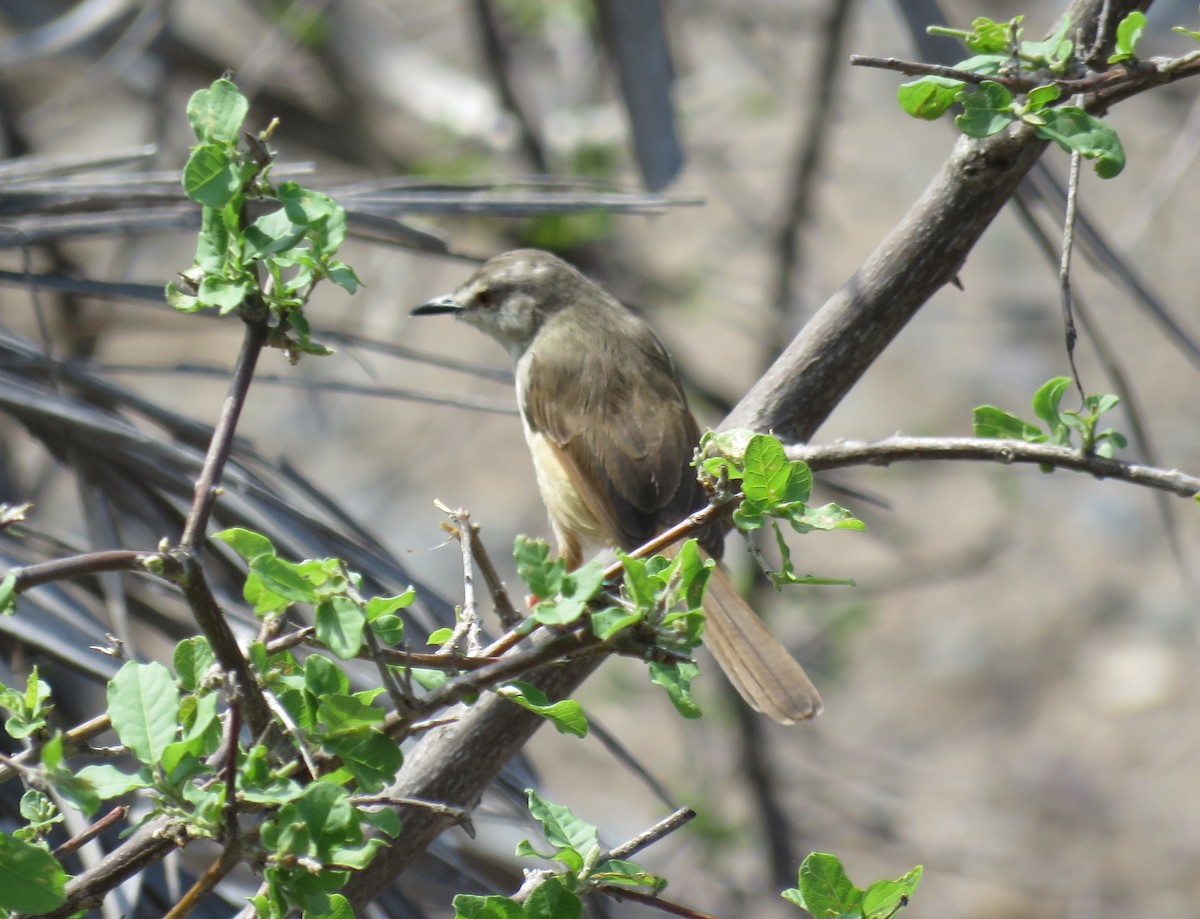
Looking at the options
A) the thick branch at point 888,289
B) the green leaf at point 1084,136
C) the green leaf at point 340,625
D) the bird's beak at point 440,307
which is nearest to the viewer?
the green leaf at point 340,625

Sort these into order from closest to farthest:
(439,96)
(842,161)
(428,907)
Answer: (428,907) < (439,96) < (842,161)

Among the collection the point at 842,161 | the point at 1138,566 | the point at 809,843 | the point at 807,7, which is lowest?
the point at 809,843

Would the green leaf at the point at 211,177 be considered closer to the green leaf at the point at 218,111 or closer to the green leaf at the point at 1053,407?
the green leaf at the point at 218,111

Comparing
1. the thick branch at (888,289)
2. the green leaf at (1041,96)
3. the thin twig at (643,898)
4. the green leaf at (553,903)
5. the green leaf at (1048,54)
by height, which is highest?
the thick branch at (888,289)

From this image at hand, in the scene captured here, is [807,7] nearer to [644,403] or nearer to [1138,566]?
[1138,566]

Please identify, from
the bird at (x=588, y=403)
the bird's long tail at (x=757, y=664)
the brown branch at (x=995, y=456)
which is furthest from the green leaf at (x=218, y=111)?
the bird at (x=588, y=403)

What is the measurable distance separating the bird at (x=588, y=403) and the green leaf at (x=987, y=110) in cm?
183

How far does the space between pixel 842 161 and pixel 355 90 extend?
4.43 meters

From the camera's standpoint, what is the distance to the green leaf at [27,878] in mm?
1222

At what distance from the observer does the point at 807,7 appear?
953 cm

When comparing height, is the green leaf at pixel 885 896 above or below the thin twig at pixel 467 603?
below

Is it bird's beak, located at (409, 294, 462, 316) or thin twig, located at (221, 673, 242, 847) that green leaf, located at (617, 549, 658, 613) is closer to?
thin twig, located at (221, 673, 242, 847)

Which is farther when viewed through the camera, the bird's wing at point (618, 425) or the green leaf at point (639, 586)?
the bird's wing at point (618, 425)

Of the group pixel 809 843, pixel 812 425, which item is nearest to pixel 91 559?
pixel 812 425
